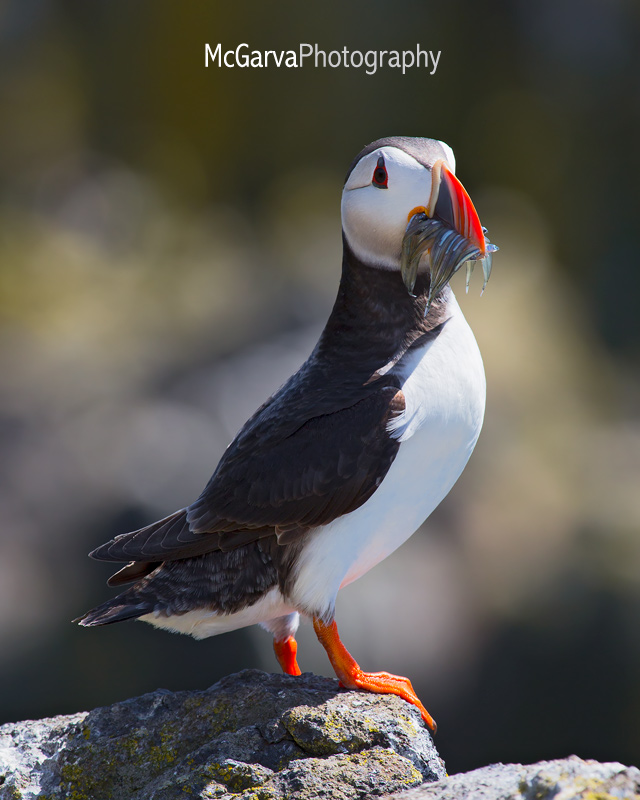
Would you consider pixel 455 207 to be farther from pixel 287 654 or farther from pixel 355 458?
pixel 287 654

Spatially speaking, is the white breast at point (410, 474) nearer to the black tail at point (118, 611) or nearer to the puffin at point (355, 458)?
the puffin at point (355, 458)

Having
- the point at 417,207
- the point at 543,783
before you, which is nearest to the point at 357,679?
the point at 543,783

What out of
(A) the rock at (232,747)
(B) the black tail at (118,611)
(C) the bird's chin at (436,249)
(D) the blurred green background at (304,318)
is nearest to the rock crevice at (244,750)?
(A) the rock at (232,747)

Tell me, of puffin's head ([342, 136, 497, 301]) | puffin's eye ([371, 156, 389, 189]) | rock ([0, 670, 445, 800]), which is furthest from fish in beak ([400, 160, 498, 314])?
rock ([0, 670, 445, 800])

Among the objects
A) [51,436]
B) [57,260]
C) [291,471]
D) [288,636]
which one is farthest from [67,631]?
[57,260]

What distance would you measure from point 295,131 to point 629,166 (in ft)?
15.2

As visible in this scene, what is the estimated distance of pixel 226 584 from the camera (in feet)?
12.8

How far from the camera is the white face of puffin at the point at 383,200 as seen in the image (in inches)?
150

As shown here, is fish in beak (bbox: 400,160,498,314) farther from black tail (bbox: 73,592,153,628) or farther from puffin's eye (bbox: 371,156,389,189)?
black tail (bbox: 73,592,153,628)

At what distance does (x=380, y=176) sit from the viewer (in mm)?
3875

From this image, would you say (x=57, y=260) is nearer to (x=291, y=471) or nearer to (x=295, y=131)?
(x=295, y=131)

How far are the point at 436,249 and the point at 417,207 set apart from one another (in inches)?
7.3

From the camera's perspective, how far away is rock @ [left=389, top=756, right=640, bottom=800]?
2570mm

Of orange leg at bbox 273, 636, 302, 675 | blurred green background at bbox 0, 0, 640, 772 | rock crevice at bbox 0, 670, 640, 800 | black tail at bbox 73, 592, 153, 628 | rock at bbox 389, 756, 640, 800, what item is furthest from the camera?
blurred green background at bbox 0, 0, 640, 772
